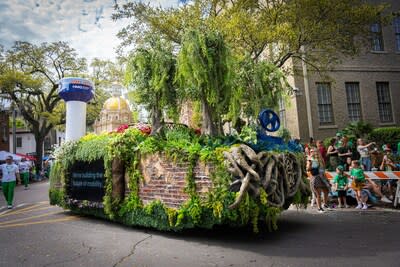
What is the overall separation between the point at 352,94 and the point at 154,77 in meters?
17.0

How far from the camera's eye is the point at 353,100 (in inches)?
784

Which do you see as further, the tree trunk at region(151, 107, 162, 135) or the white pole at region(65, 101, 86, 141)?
the white pole at region(65, 101, 86, 141)

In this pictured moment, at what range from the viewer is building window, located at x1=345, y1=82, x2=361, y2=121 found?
1977cm

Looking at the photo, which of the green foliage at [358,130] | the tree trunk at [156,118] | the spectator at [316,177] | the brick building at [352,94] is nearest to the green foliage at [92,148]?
the tree trunk at [156,118]

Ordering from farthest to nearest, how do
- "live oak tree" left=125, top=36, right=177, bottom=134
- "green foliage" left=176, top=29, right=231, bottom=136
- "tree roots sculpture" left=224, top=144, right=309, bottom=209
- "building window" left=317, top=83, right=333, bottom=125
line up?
"building window" left=317, top=83, right=333, bottom=125, "live oak tree" left=125, top=36, right=177, bottom=134, "green foliage" left=176, top=29, right=231, bottom=136, "tree roots sculpture" left=224, top=144, right=309, bottom=209

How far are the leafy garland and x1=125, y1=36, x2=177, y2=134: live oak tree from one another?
2.15 feet

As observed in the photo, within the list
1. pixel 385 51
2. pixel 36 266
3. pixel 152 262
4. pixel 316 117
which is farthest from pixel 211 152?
pixel 385 51

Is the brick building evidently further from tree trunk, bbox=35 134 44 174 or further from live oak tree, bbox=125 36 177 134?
tree trunk, bbox=35 134 44 174

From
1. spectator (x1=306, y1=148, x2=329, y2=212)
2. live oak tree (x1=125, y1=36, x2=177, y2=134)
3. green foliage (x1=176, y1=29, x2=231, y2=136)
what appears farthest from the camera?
spectator (x1=306, y1=148, x2=329, y2=212)

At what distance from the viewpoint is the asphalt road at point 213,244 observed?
4.65 metres

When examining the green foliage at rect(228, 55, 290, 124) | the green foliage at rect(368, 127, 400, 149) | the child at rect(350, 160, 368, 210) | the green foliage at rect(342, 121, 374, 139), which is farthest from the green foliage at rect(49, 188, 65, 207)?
the green foliage at rect(368, 127, 400, 149)

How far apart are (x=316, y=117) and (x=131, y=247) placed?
1575cm

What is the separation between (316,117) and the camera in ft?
60.8

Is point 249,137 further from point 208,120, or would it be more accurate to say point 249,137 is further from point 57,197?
point 57,197
